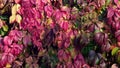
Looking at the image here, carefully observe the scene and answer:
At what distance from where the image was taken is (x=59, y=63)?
2631 mm

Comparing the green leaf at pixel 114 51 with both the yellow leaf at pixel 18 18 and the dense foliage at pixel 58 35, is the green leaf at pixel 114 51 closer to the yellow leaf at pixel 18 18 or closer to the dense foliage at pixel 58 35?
the dense foliage at pixel 58 35

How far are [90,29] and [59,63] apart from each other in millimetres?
354

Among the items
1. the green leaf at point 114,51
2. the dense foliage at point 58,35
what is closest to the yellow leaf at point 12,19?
the dense foliage at point 58,35

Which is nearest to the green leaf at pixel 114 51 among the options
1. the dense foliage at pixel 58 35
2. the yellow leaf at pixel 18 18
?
the dense foliage at pixel 58 35

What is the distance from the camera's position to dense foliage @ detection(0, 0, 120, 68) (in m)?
2.67

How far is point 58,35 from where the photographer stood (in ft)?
8.84

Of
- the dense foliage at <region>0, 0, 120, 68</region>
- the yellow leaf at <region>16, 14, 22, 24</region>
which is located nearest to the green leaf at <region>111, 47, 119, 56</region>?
the dense foliage at <region>0, 0, 120, 68</region>

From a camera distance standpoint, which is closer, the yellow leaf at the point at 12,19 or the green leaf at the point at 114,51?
the green leaf at the point at 114,51

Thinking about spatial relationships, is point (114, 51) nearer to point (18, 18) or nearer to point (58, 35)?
point (58, 35)

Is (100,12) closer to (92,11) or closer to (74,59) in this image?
(92,11)

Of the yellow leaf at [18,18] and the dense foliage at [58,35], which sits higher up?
the yellow leaf at [18,18]

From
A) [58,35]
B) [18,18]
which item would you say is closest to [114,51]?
[58,35]

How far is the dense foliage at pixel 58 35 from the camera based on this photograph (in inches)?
105

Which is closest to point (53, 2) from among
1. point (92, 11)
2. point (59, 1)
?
point (59, 1)
